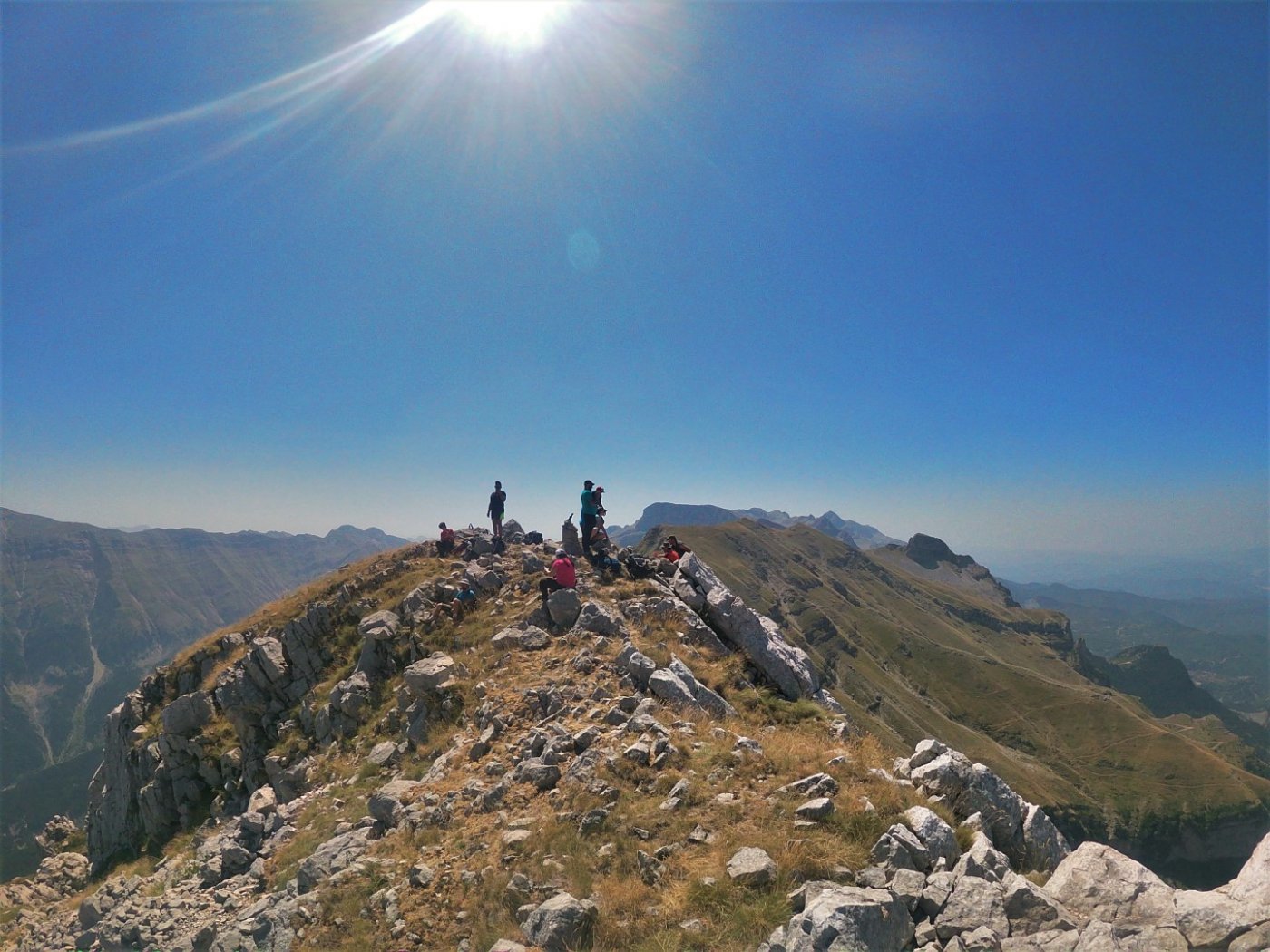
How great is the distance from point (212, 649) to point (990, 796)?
134 ft

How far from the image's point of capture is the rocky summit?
9164 mm

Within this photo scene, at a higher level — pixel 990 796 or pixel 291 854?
pixel 990 796

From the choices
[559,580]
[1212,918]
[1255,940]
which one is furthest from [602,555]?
[1255,940]

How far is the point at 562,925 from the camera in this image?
971cm

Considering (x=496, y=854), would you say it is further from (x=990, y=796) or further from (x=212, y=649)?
(x=212, y=649)

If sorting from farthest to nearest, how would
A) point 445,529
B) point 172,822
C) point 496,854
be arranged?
point 445,529
point 172,822
point 496,854

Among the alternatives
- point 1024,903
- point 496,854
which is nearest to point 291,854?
point 496,854

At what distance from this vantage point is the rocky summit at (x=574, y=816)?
9.16 m

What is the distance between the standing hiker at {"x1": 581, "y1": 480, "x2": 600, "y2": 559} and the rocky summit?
1884mm

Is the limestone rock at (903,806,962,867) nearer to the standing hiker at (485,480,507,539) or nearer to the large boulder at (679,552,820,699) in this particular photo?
the large boulder at (679,552,820,699)

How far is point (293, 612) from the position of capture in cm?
3619

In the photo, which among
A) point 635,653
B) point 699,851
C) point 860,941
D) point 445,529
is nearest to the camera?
point 860,941

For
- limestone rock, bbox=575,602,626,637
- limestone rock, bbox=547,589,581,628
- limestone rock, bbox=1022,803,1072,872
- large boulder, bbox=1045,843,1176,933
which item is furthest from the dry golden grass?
limestone rock, bbox=1022,803,1072,872

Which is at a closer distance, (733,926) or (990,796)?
(733,926)
